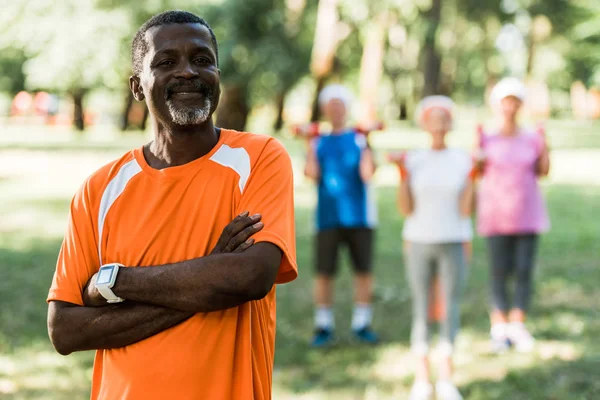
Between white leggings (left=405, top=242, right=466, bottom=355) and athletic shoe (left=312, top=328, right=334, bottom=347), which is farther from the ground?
white leggings (left=405, top=242, right=466, bottom=355)

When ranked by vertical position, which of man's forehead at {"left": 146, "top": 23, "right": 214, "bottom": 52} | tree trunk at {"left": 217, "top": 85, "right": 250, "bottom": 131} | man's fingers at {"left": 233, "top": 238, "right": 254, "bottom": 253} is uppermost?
tree trunk at {"left": 217, "top": 85, "right": 250, "bottom": 131}

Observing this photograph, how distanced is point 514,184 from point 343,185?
1.43 meters

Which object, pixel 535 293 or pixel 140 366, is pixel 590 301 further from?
pixel 140 366

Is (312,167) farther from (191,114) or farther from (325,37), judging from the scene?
(325,37)

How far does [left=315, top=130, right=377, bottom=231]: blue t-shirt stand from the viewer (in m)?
6.94

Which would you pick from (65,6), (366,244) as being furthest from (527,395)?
(65,6)

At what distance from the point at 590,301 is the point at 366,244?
2.86 metres

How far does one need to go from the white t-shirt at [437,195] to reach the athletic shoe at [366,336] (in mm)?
1566

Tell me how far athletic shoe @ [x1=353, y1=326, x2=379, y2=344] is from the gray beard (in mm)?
4907

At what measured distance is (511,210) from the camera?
22.0 feet

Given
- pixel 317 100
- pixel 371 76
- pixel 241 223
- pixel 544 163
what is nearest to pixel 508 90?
pixel 544 163

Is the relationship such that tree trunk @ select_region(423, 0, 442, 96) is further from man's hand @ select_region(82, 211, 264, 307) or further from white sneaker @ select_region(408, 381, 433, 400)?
man's hand @ select_region(82, 211, 264, 307)

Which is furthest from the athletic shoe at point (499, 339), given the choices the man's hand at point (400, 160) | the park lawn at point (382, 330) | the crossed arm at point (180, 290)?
the crossed arm at point (180, 290)

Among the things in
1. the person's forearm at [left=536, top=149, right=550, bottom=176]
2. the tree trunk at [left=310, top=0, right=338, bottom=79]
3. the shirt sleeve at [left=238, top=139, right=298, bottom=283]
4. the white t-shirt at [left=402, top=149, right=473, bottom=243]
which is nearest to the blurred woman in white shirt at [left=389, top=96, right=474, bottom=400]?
the white t-shirt at [left=402, top=149, right=473, bottom=243]
